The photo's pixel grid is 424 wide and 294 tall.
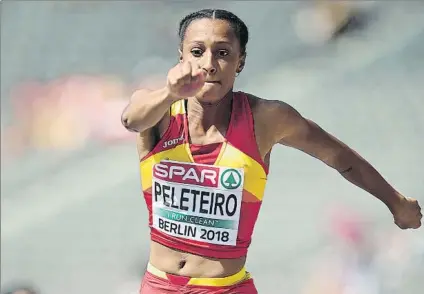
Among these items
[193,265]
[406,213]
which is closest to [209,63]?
[193,265]

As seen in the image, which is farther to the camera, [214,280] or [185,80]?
[214,280]

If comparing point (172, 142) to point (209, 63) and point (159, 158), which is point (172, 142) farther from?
point (209, 63)

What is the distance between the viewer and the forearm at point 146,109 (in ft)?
4.12

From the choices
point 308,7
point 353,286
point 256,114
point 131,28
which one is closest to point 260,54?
point 308,7

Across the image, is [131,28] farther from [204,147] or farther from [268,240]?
[204,147]

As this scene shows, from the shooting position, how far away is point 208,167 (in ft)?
4.59

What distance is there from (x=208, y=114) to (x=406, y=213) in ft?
1.61

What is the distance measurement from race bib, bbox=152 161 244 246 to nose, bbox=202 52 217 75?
18cm

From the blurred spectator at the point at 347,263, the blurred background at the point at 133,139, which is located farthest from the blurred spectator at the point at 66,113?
the blurred spectator at the point at 347,263

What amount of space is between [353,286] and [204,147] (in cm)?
110

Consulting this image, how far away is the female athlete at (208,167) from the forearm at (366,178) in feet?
0.58

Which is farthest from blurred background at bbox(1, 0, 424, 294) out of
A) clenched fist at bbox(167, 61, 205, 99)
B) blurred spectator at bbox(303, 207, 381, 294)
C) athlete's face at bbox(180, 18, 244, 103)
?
clenched fist at bbox(167, 61, 205, 99)

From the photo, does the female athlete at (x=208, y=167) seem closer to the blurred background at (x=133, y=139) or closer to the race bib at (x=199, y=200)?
the race bib at (x=199, y=200)

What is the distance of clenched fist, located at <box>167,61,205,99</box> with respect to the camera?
117cm
